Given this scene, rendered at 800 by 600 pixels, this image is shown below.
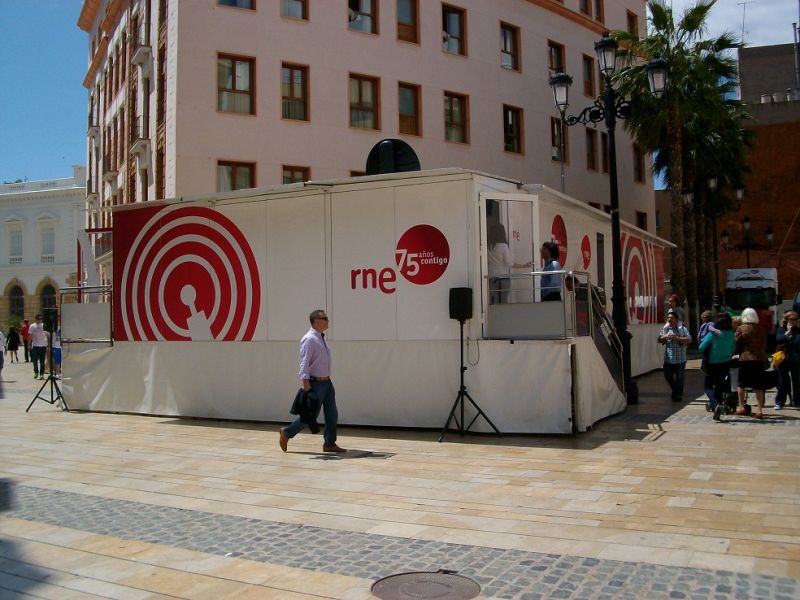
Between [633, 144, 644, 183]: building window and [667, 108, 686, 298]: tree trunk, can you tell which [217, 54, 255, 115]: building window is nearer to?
[667, 108, 686, 298]: tree trunk

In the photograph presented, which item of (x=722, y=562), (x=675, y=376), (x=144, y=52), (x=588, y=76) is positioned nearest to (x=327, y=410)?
(x=722, y=562)

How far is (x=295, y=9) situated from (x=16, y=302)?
2019 inches

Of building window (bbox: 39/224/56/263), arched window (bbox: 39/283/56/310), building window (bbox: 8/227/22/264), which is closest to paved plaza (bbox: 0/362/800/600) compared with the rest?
arched window (bbox: 39/283/56/310)

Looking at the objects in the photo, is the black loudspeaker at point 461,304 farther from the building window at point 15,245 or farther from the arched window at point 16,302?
the building window at point 15,245

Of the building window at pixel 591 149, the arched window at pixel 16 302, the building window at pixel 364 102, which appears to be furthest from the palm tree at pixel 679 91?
the arched window at pixel 16 302

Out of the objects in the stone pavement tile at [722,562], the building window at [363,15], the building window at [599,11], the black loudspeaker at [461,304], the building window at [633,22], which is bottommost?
the stone pavement tile at [722,562]

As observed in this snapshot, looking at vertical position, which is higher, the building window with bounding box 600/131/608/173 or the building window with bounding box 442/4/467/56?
the building window with bounding box 442/4/467/56

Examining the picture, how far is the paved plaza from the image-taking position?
5188 millimetres

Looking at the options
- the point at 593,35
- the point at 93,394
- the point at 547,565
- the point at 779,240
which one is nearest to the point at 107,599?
the point at 547,565

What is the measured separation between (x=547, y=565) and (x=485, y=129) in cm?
2762

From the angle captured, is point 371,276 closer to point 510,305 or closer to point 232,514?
point 510,305

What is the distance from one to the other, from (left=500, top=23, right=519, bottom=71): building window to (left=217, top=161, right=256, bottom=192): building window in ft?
42.3

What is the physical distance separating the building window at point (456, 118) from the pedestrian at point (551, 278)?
19114 mm

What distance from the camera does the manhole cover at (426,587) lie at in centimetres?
486
